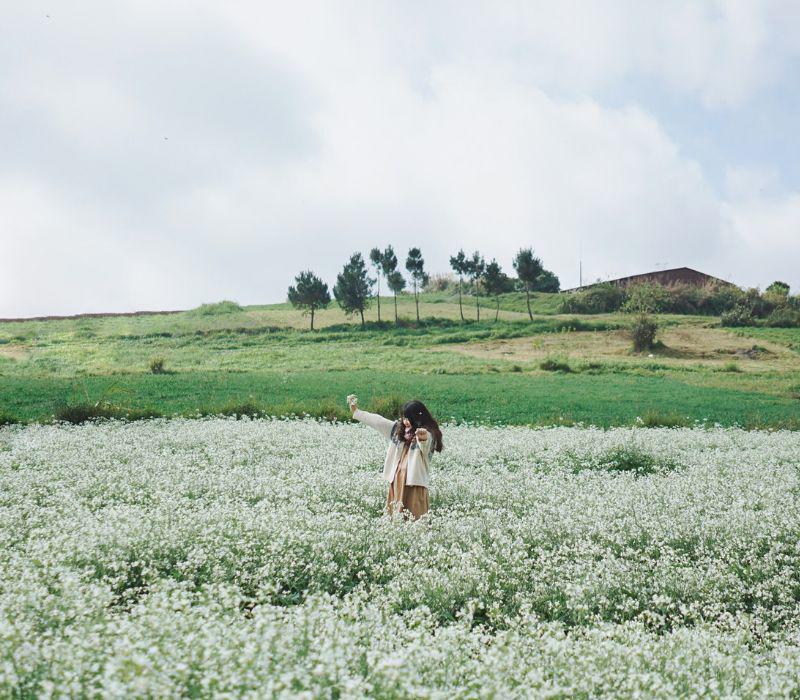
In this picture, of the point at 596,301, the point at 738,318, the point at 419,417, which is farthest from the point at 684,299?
the point at 419,417

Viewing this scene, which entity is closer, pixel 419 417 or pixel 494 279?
pixel 419 417

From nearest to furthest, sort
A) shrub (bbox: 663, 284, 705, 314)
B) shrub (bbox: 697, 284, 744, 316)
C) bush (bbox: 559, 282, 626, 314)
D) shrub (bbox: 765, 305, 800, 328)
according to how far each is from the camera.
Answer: shrub (bbox: 765, 305, 800, 328) < shrub (bbox: 697, 284, 744, 316) < shrub (bbox: 663, 284, 705, 314) < bush (bbox: 559, 282, 626, 314)

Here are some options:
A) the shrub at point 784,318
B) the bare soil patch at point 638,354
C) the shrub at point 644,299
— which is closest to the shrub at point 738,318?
the shrub at point 784,318

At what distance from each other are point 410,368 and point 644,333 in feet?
58.2

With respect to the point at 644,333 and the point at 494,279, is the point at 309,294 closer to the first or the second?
the point at 494,279

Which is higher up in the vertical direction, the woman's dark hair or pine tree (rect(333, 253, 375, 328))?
pine tree (rect(333, 253, 375, 328))

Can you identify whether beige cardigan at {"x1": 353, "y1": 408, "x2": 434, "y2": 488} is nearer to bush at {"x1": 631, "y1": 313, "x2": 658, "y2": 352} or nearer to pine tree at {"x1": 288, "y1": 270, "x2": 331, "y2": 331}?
bush at {"x1": 631, "y1": 313, "x2": 658, "y2": 352}

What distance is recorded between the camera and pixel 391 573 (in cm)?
669

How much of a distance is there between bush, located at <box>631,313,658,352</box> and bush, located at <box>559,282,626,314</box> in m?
20.7

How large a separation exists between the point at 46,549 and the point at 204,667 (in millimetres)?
4117

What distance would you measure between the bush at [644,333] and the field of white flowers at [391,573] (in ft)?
97.9

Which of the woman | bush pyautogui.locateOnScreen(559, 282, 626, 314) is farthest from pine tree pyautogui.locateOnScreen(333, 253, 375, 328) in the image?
the woman

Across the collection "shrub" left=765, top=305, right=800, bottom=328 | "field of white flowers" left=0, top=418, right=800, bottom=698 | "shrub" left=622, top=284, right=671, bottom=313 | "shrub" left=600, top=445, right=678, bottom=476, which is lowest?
"shrub" left=600, top=445, right=678, bottom=476

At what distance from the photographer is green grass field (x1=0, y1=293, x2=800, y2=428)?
21688 millimetres
